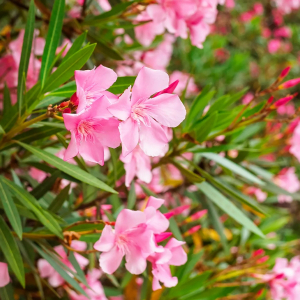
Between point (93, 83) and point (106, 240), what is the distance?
9.8 inches

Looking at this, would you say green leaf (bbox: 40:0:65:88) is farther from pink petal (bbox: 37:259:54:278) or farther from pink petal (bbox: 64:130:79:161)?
pink petal (bbox: 37:259:54:278)

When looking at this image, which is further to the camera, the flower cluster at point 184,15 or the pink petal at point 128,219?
the flower cluster at point 184,15

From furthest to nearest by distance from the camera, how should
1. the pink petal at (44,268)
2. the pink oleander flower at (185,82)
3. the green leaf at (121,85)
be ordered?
the pink oleander flower at (185,82), the pink petal at (44,268), the green leaf at (121,85)

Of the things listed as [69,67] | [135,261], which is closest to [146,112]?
[69,67]

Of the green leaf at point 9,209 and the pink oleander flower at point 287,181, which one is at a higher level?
the green leaf at point 9,209

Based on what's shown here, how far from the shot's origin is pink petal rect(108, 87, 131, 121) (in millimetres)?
465

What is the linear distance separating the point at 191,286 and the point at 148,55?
3.10ft

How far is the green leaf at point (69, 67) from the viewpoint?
53 centimetres

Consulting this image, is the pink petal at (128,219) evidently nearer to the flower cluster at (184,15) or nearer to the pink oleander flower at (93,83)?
the pink oleander flower at (93,83)

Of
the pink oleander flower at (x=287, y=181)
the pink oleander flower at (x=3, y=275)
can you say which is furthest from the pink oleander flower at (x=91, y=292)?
the pink oleander flower at (x=287, y=181)

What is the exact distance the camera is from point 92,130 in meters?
0.50

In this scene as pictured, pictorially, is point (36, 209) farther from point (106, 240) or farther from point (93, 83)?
point (93, 83)

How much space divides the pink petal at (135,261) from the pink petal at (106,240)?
0.04 metres

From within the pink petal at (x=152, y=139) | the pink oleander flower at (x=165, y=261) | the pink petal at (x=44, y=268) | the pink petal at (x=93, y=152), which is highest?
the pink petal at (x=93, y=152)
